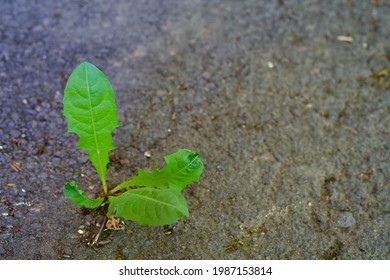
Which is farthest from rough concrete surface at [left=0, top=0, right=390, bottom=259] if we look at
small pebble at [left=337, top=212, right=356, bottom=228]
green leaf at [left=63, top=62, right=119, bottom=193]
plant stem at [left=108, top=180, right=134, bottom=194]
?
green leaf at [left=63, top=62, right=119, bottom=193]

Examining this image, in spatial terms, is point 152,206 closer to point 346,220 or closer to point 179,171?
point 179,171

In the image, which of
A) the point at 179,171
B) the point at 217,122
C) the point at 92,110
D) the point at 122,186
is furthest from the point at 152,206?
the point at 217,122

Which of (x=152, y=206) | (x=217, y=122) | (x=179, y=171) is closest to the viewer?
(x=152, y=206)

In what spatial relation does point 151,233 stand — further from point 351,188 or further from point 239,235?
point 351,188

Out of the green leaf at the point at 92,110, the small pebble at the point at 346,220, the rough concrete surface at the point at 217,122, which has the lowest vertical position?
the small pebble at the point at 346,220

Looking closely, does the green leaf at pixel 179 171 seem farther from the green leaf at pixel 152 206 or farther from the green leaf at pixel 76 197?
the green leaf at pixel 76 197

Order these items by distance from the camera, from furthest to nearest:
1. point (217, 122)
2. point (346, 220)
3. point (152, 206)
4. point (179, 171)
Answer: point (217, 122), point (346, 220), point (179, 171), point (152, 206)

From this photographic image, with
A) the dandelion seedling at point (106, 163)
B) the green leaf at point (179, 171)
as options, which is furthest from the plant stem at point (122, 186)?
the green leaf at point (179, 171)

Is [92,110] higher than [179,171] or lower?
higher

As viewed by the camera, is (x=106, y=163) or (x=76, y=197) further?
(x=106, y=163)

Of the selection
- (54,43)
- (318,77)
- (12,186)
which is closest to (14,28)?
(54,43)
